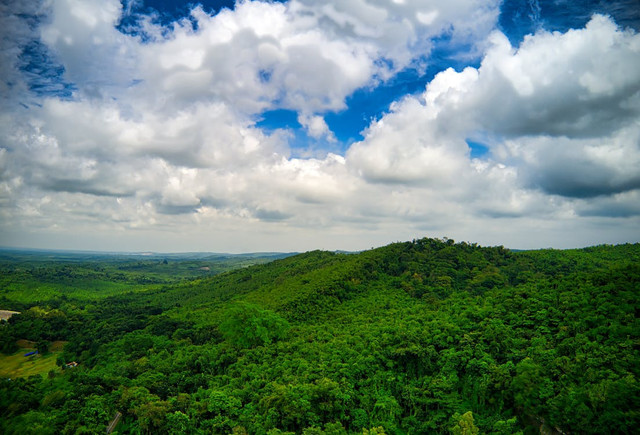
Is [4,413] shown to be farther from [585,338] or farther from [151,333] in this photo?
[585,338]

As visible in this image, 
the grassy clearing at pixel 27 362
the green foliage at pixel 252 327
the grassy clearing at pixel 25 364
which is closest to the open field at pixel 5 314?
the grassy clearing at pixel 27 362

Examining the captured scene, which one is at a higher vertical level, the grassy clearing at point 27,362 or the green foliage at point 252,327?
the green foliage at point 252,327

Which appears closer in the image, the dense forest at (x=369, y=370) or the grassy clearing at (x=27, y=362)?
the dense forest at (x=369, y=370)

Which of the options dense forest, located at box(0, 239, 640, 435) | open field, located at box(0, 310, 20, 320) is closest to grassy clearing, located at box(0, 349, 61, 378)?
dense forest, located at box(0, 239, 640, 435)

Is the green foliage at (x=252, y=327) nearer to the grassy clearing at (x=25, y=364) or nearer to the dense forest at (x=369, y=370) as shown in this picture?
the dense forest at (x=369, y=370)

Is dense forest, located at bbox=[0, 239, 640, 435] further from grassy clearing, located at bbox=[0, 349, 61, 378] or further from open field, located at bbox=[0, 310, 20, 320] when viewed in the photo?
open field, located at bbox=[0, 310, 20, 320]

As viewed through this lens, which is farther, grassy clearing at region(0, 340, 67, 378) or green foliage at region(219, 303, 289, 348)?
grassy clearing at region(0, 340, 67, 378)

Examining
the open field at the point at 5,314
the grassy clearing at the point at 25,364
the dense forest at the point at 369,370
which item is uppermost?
the dense forest at the point at 369,370

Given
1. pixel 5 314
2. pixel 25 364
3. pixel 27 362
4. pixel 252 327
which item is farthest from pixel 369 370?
pixel 5 314

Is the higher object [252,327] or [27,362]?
[252,327]

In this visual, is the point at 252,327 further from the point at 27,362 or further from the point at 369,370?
the point at 27,362

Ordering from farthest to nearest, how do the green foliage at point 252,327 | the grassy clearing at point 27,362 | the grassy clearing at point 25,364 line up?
the grassy clearing at point 27,362 < the grassy clearing at point 25,364 < the green foliage at point 252,327

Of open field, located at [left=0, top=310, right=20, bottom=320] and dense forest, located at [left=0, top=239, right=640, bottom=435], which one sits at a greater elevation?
dense forest, located at [left=0, top=239, right=640, bottom=435]

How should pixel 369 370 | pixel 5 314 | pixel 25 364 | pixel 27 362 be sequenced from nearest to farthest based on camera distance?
pixel 369 370
pixel 25 364
pixel 27 362
pixel 5 314
